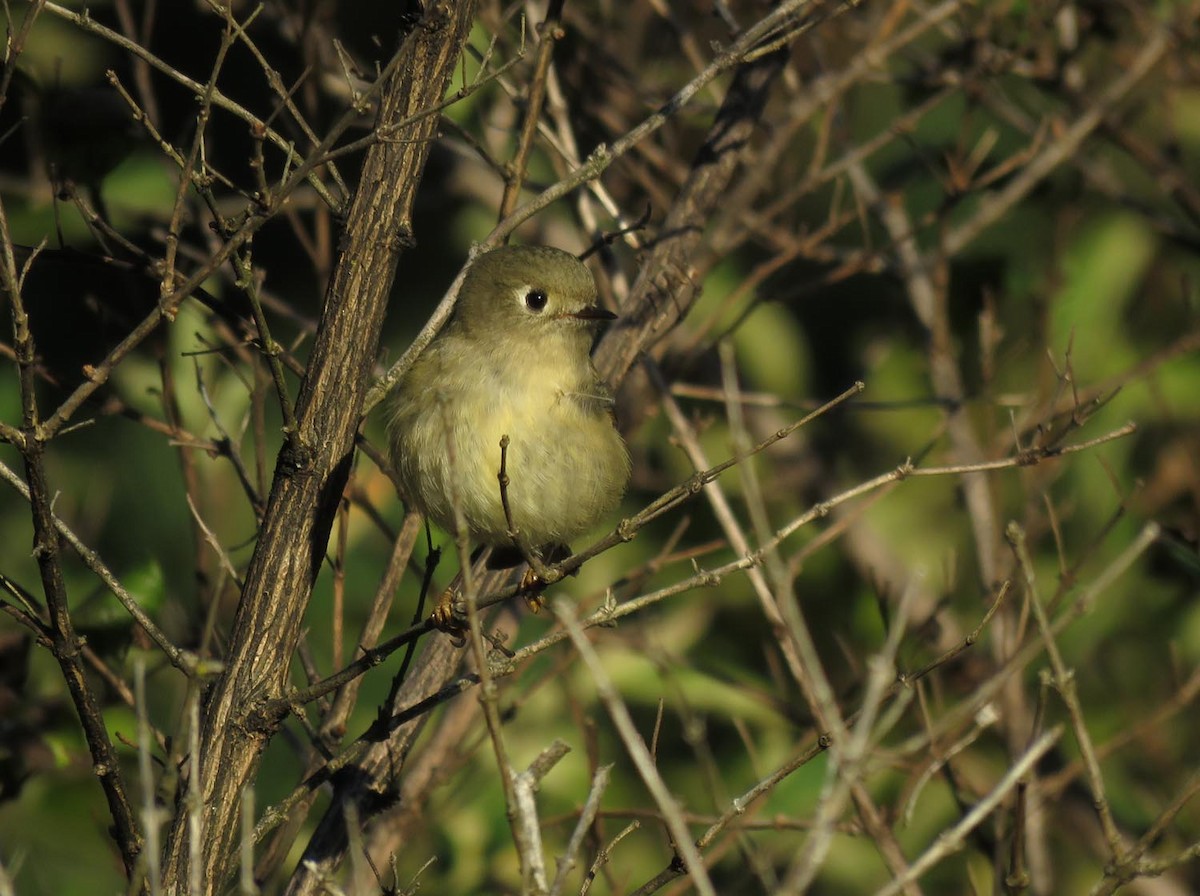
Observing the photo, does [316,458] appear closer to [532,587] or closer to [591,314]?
[532,587]

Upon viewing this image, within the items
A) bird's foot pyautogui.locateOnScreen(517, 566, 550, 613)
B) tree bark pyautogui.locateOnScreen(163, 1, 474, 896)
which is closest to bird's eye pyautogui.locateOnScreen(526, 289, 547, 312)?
bird's foot pyautogui.locateOnScreen(517, 566, 550, 613)

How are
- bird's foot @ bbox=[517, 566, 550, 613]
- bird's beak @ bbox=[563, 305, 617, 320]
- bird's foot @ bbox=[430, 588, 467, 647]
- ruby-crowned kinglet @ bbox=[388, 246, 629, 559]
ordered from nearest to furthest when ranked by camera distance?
bird's foot @ bbox=[517, 566, 550, 613] < bird's foot @ bbox=[430, 588, 467, 647] < ruby-crowned kinglet @ bbox=[388, 246, 629, 559] < bird's beak @ bbox=[563, 305, 617, 320]

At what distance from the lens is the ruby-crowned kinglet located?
400cm

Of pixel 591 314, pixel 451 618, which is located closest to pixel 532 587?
pixel 451 618

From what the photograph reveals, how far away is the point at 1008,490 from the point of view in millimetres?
6938

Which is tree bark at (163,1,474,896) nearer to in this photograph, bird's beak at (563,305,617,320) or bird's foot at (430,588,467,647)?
bird's foot at (430,588,467,647)

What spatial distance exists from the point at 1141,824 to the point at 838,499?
3.91 m

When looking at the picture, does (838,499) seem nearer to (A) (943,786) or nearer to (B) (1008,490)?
(A) (943,786)

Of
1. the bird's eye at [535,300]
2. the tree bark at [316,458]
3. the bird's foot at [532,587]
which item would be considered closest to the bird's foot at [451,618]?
the bird's foot at [532,587]

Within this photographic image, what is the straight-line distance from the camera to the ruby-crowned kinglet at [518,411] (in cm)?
400

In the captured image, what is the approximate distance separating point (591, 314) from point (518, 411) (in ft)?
1.65

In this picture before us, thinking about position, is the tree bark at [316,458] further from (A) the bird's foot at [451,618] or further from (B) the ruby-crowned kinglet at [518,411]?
(B) the ruby-crowned kinglet at [518,411]

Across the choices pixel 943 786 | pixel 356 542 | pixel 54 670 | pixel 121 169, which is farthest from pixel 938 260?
pixel 54 670

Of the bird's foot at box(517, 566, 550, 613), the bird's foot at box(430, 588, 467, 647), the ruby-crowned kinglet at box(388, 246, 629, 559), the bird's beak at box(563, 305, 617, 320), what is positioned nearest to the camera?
the bird's foot at box(517, 566, 550, 613)
